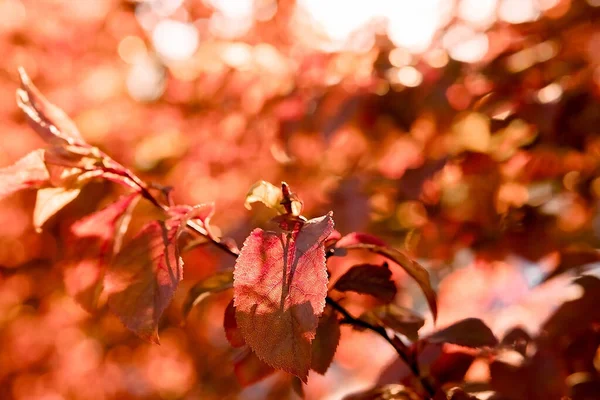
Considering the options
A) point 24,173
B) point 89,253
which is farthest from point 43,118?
point 89,253

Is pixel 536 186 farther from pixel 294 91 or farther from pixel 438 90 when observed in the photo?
pixel 294 91

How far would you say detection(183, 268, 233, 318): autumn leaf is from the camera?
2.13ft

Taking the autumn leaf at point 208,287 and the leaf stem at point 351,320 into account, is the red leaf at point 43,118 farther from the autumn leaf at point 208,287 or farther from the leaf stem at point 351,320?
the autumn leaf at point 208,287

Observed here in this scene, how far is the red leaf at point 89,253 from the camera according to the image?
Result: 672 mm

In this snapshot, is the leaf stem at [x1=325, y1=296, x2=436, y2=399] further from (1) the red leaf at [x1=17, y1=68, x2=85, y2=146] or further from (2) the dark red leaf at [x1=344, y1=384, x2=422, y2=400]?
(1) the red leaf at [x1=17, y1=68, x2=85, y2=146]

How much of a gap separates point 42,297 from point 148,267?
1.97m

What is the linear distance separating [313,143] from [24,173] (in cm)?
105

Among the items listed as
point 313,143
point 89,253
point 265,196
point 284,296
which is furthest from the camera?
point 313,143

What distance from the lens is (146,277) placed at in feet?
1.78

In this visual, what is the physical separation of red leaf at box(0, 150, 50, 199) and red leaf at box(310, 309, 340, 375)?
0.31m

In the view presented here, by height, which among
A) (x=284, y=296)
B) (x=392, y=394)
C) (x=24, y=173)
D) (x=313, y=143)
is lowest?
(x=392, y=394)

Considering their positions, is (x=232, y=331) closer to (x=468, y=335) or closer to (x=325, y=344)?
(x=325, y=344)

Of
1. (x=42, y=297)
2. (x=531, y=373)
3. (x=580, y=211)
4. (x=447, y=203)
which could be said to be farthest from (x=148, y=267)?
(x=42, y=297)

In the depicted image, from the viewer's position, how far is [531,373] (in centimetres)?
78
